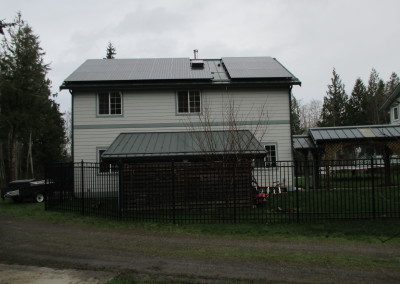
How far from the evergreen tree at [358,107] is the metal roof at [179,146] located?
4331 centimetres

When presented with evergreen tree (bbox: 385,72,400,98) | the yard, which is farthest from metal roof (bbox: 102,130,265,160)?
evergreen tree (bbox: 385,72,400,98)

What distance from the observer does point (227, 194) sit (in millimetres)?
11148

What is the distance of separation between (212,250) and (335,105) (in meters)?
55.1

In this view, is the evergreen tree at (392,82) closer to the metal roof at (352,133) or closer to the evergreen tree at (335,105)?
the evergreen tree at (335,105)

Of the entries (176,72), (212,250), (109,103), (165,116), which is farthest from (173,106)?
(212,250)

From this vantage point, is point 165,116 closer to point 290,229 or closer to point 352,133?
point 352,133

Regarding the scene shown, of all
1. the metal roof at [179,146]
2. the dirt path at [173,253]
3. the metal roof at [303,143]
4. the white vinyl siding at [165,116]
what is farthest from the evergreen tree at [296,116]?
the dirt path at [173,253]

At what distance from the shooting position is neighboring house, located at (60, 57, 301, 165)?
17.9 meters

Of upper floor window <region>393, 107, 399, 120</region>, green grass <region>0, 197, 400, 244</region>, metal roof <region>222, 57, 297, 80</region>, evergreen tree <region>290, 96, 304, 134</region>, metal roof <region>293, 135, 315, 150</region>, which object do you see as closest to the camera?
green grass <region>0, 197, 400, 244</region>

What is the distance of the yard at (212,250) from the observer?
5.89 meters

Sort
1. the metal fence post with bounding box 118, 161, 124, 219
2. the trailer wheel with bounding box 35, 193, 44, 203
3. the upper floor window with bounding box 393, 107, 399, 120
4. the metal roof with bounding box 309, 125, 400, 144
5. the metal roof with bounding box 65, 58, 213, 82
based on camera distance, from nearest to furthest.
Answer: the metal fence post with bounding box 118, 161, 124, 219 → the trailer wheel with bounding box 35, 193, 44, 203 → the metal roof with bounding box 309, 125, 400, 144 → the metal roof with bounding box 65, 58, 213, 82 → the upper floor window with bounding box 393, 107, 399, 120

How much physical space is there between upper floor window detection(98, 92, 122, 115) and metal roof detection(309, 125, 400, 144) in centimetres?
1042

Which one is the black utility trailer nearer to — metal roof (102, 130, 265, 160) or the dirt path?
metal roof (102, 130, 265, 160)

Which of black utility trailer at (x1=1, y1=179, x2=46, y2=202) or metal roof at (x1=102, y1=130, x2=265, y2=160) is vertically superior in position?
metal roof at (x1=102, y1=130, x2=265, y2=160)
